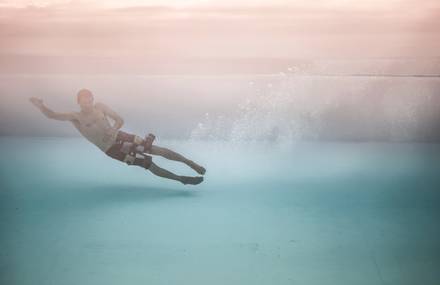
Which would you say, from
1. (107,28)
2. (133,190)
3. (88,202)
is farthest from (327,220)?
(107,28)

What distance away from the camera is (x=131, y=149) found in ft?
9.66

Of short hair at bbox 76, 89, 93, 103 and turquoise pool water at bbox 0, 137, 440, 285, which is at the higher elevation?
short hair at bbox 76, 89, 93, 103

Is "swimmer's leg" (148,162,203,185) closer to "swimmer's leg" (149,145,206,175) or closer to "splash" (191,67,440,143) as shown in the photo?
"swimmer's leg" (149,145,206,175)

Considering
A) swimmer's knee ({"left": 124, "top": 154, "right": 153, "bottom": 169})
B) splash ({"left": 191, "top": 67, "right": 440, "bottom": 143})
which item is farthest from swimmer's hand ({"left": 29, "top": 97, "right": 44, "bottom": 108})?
splash ({"left": 191, "top": 67, "right": 440, "bottom": 143})

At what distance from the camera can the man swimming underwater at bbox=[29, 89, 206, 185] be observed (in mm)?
2926

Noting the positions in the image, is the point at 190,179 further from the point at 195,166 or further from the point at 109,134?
the point at 109,134

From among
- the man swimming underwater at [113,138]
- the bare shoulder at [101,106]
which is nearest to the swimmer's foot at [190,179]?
the man swimming underwater at [113,138]

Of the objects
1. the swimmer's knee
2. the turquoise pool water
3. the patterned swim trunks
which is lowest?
the turquoise pool water

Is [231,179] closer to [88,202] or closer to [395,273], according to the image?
[88,202]

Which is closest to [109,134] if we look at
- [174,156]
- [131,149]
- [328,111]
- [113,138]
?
[113,138]

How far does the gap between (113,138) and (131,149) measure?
4.3 inches

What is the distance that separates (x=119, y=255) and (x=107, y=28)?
1.17 metres

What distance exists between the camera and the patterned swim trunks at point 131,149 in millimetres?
2936

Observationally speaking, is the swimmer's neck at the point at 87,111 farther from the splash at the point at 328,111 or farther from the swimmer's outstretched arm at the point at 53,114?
the splash at the point at 328,111
